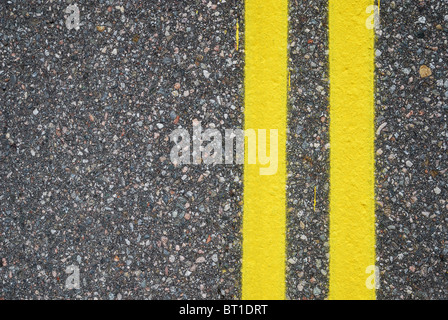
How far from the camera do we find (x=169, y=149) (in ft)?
6.27

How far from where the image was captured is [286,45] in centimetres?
188

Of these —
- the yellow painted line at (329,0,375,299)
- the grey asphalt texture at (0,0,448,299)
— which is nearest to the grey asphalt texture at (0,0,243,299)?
the grey asphalt texture at (0,0,448,299)

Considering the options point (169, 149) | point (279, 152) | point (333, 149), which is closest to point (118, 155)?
point (169, 149)

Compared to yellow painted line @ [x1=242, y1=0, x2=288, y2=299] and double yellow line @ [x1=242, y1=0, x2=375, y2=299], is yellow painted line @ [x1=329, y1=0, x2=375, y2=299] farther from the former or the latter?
yellow painted line @ [x1=242, y1=0, x2=288, y2=299]

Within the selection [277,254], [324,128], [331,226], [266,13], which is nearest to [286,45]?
[266,13]

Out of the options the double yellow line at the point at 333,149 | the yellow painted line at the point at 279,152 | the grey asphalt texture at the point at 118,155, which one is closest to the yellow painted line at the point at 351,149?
the double yellow line at the point at 333,149

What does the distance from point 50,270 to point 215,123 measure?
3.93 ft

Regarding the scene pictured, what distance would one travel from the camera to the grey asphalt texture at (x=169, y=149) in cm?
181

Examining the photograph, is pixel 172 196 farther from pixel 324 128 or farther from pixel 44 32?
pixel 44 32

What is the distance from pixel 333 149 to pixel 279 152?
279mm

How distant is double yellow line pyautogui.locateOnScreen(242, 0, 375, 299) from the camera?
182cm

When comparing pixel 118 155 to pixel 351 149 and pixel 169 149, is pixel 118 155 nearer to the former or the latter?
pixel 169 149

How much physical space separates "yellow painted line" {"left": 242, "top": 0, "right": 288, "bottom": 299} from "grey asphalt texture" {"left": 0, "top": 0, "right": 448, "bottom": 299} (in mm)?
48

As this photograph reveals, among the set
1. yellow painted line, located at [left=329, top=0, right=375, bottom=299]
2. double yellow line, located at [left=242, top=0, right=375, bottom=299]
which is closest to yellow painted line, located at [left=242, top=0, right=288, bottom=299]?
double yellow line, located at [left=242, top=0, right=375, bottom=299]
